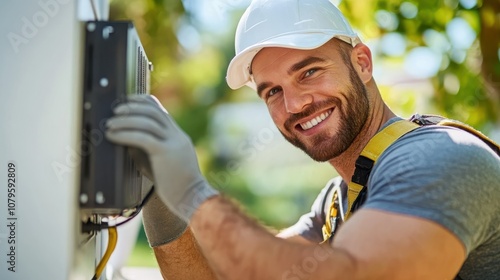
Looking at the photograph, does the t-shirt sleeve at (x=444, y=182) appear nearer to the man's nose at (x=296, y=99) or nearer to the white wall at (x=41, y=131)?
the man's nose at (x=296, y=99)

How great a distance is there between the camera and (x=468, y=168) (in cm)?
153

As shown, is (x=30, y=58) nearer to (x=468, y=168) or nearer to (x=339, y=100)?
(x=468, y=168)

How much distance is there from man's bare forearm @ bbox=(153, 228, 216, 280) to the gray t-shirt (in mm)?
665

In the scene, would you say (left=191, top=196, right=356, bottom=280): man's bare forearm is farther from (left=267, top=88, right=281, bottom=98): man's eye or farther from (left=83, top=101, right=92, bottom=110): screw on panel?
(left=267, top=88, right=281, bottom=98): man's eye

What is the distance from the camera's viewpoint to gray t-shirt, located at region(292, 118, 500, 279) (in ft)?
4.71

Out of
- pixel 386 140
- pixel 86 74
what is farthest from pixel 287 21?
pixel 86 74

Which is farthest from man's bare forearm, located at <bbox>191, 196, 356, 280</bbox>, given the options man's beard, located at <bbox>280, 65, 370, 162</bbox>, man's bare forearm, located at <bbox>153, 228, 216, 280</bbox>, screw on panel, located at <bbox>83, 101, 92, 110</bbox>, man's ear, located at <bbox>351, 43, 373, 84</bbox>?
man's ear, located at <bbox>351, 43, 373, 84</bbox>

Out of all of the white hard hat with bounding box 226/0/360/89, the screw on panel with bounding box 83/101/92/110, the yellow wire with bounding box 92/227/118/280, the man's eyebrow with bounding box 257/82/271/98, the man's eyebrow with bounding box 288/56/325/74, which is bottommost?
the yellow wire with bounding box 92/227/118/280

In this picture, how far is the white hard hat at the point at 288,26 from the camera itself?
196 centimetres

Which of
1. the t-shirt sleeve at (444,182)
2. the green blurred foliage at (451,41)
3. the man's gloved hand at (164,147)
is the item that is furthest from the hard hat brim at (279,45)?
the green blurred foliage at (451,41)

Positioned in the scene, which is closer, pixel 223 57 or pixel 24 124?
pixel 24 124

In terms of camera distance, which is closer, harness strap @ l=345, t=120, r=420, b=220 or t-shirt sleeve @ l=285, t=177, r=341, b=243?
harness strap @ l=345, t=120, r=420, b=220

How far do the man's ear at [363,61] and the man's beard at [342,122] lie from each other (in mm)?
73

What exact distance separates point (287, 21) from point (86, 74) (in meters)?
0.88
